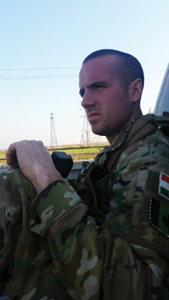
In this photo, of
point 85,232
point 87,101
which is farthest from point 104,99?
point 85,232

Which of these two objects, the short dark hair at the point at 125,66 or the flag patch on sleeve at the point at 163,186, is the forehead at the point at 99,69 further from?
the flag patch on sleeve at the point at 163,186

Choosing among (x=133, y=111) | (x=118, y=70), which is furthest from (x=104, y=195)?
(x=118, y=70)

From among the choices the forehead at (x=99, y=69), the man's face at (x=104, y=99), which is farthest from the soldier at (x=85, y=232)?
the forehead at (x=99, y=69)

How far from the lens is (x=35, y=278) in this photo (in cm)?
90

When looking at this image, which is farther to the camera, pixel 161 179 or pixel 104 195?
pixel 104 195

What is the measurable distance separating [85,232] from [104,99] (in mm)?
1006

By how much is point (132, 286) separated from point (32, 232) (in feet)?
1.39

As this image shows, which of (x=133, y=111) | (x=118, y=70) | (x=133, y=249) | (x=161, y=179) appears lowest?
(x=133, y=249)

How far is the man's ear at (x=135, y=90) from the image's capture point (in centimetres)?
180

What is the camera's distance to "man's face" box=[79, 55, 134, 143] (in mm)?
1627

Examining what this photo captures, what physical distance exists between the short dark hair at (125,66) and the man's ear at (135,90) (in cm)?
3

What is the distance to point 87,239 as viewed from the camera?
0.86 meters

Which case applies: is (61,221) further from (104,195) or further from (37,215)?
(104,195)

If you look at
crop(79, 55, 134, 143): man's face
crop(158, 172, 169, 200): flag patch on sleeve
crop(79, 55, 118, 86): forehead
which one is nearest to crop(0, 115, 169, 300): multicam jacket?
crop(158, 172, 169, 200): flag patch on sleeve
